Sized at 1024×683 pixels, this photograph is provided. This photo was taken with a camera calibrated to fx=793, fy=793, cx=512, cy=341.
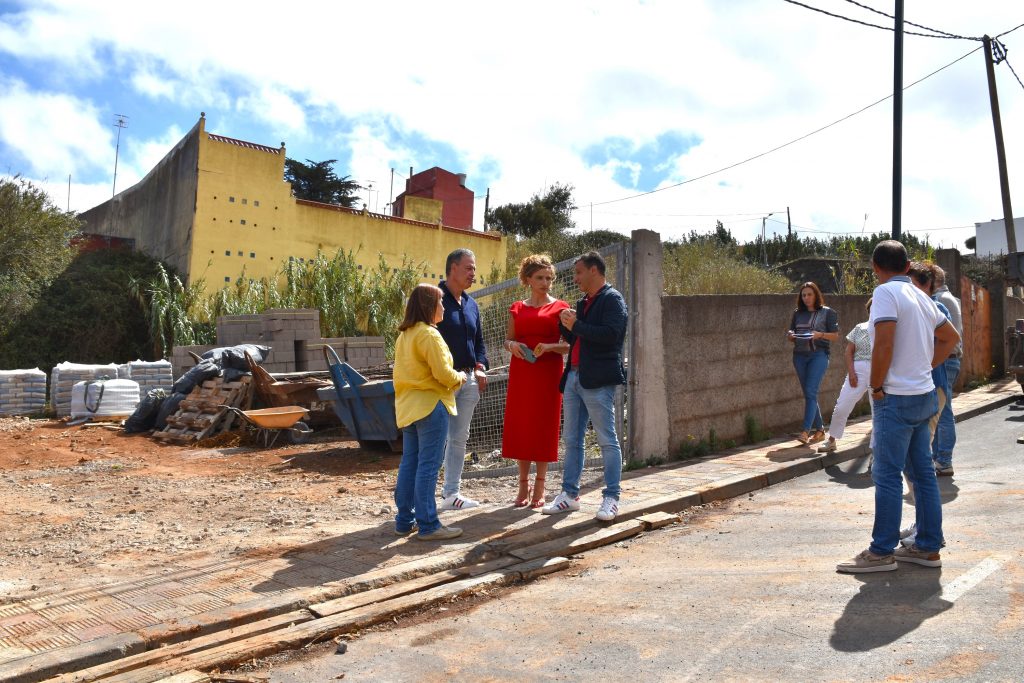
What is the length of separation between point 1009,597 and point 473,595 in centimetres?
268

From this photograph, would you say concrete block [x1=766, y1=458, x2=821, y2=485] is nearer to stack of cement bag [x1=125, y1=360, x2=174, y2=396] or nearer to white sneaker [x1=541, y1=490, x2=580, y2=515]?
white sneaker [x1=541, y1=490, x2=580, y2=515]

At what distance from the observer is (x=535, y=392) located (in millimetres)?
6086

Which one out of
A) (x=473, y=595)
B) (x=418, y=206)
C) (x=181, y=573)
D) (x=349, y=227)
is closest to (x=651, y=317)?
(x=473, y=595)

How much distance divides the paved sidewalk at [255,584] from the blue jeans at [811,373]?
82.9 inches

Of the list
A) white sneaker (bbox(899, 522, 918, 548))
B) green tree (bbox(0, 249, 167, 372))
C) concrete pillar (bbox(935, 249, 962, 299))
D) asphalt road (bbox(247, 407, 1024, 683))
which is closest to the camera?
asphalt road (bbox(247, 407, 1024, 683))

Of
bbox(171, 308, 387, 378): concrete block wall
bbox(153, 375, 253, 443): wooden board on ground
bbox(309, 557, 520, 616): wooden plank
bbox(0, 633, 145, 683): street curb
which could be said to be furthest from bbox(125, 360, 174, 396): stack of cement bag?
bbox(0, 633, 145, 683): street curb

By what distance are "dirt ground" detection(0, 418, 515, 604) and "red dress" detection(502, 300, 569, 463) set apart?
0.85 m

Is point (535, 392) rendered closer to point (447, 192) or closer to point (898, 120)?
point (898, 120)

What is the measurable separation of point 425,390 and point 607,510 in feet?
5.31

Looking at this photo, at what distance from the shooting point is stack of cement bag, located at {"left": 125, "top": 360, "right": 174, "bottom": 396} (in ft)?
53.7

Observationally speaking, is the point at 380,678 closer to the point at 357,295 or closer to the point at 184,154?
the point at 357,295

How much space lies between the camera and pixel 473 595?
4.47 meters

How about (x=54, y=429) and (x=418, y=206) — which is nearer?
(x=54, y=429)

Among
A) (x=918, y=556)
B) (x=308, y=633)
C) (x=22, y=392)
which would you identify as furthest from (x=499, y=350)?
(x=22, y=392)
